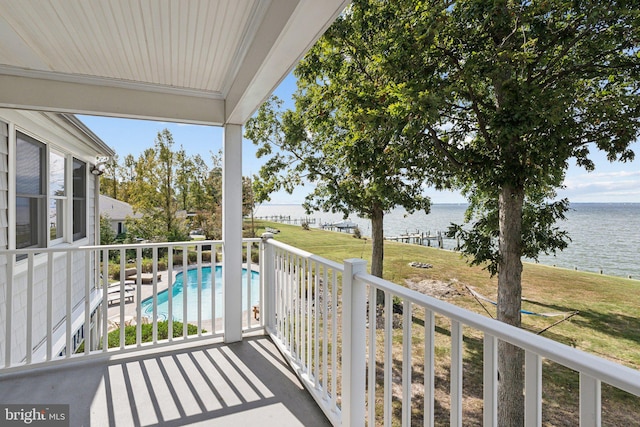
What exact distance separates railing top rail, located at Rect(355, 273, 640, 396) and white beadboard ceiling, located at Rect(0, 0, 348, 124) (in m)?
1.33

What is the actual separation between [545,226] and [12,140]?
7334 millimetres

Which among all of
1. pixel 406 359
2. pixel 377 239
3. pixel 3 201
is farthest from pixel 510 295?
pixel 3 201

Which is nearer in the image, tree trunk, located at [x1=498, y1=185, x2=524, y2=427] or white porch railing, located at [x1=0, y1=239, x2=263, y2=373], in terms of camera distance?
white porch railing, located at [x1=0, y1=239, x2=263, y2=373]

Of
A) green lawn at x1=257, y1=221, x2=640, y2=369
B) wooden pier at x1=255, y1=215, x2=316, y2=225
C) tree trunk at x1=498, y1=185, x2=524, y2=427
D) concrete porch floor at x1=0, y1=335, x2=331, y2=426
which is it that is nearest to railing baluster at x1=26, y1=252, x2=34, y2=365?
concrete porch floor at x1=0, y1=335, x2=331, y2=426

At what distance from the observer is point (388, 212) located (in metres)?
8.10

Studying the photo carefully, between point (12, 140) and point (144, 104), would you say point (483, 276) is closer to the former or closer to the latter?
point (144, 104)

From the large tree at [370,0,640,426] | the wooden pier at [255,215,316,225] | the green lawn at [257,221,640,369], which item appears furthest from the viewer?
the wooden pier at [255,215,316,225]

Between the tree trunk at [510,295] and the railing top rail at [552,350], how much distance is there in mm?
4333

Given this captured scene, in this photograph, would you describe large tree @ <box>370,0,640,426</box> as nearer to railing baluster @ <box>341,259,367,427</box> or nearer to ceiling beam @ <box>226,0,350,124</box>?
ceiling beam @ <box>226,0,350,124</box>

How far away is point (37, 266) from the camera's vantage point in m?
3.85

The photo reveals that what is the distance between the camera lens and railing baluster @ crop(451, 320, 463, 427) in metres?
1.07

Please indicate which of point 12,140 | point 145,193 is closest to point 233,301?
point 12,140

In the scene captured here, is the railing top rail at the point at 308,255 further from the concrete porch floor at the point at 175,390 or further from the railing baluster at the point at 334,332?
the concrete porch floor at the point at 175,390

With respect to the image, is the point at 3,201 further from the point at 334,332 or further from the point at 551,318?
the point at 551,318
